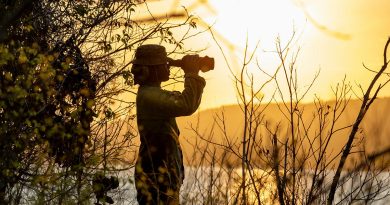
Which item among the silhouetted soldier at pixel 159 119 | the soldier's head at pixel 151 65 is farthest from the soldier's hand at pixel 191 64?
the soldier's head at pixel 151 65

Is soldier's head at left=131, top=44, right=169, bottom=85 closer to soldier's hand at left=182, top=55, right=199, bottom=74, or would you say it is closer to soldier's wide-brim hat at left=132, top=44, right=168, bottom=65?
soldier's wide-brim hat at left=132, top=44, right=168, bottom=65

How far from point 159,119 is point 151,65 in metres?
0.52

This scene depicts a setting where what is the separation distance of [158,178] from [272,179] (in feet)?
4.02

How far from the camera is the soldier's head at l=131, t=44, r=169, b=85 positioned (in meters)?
6.68

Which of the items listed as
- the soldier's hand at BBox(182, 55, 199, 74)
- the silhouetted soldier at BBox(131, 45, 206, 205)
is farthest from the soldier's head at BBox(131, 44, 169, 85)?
the soldier's hand at BBox(182, 55, 199, 74)

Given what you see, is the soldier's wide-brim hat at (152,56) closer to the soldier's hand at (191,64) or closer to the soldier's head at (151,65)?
the soldier's head at (151,65)

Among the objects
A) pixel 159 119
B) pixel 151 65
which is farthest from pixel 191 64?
pixel 159 119

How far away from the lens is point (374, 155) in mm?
2566

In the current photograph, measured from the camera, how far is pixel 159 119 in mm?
6699

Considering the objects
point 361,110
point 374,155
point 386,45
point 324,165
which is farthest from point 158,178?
point 374,155

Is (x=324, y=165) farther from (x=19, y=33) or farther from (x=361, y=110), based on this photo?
(x=19, y=33)

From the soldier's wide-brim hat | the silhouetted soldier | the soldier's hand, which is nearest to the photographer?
the silhouetted soldier

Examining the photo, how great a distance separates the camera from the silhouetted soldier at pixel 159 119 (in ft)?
21.5

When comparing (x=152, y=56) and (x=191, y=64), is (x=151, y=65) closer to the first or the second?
(x=152, y=56)
